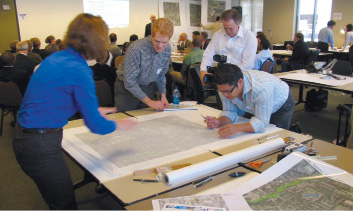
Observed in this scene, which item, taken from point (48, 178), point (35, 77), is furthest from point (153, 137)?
point (35, 77)

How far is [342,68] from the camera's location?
4039 millimetres

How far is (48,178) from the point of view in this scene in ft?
4.47

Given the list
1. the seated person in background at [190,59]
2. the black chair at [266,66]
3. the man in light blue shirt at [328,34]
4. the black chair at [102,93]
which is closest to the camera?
the black chair at [102,93]

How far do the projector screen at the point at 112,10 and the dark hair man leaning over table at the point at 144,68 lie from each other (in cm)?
597

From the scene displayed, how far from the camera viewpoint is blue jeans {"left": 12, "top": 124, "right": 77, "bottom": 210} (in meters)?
1.32

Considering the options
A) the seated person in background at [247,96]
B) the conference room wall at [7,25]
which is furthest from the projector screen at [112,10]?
the seated person in background at [247,96]

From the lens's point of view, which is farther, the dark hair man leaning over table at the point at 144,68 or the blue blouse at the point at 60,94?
the dark hair man leaning over table at the point at 144,68

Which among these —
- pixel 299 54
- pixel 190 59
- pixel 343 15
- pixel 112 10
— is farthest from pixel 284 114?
pixel 343 15

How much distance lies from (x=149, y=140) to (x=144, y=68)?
2.67 ft

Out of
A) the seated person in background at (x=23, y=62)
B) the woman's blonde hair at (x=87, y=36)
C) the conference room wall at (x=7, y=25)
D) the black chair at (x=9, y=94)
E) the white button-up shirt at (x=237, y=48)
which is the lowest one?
the black chair at (x=9, y=94)

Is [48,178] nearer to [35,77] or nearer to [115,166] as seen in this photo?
[115,166]

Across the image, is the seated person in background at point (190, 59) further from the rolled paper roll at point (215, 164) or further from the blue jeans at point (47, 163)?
the blue jeans at point (47, 163)

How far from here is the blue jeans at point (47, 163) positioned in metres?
1.32

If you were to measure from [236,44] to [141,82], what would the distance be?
112 cm
